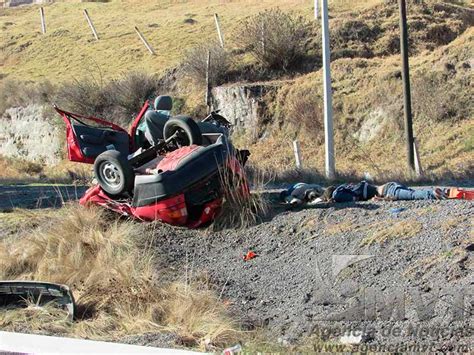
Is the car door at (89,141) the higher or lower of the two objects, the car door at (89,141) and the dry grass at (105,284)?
the higher

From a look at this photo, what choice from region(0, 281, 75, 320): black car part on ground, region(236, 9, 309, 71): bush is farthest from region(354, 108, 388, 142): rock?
region(0, 281, 75, 320): black car part on ground

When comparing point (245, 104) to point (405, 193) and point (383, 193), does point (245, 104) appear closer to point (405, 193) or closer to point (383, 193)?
point (383, 193)

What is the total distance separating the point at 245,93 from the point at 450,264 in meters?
30.0

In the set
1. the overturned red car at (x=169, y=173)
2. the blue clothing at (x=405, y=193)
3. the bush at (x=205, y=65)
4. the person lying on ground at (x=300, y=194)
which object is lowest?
the bush at (x=205, y=65)

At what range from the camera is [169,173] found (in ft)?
30.2

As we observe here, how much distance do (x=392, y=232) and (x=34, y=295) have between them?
11.5ft

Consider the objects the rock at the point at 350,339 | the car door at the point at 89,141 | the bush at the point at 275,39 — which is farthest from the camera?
the bush at the point at 275,39

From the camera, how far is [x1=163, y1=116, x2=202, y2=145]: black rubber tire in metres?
9.99

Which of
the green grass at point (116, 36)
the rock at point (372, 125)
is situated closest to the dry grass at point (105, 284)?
the rock at point (372, 125)

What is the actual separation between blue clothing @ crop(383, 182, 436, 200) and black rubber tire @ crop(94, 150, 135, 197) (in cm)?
301

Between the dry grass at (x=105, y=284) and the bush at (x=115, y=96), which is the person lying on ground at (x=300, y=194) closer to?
the dry grass at (x=105, y=284)

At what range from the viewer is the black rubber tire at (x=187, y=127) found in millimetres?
9992

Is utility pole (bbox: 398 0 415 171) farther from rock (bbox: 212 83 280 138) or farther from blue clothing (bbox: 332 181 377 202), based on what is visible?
blue clothing (bbox: 332 181 377 202)

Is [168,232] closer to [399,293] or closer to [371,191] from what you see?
[371,191]
